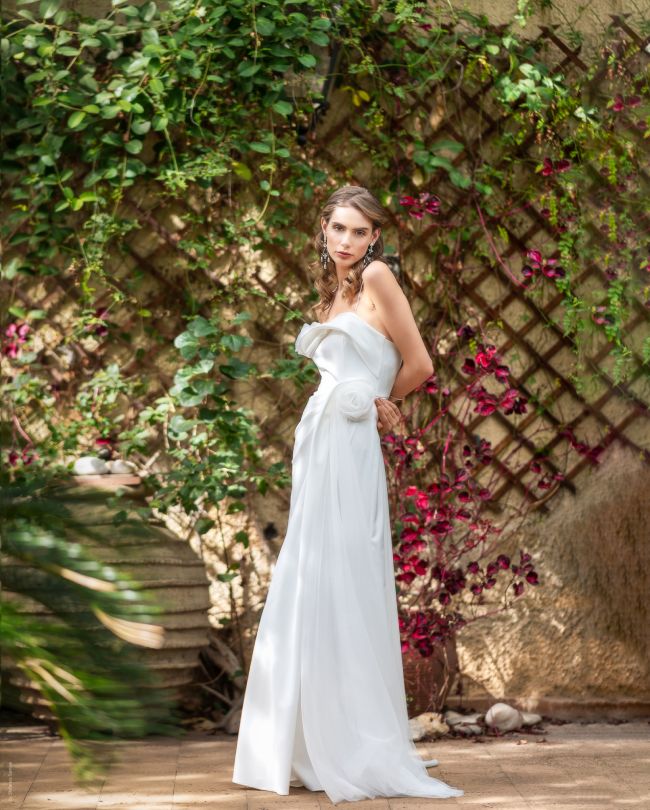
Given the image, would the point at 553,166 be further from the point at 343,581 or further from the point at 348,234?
the point at 343,581

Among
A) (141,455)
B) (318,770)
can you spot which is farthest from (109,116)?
(318,770)

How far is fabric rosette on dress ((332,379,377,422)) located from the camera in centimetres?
262

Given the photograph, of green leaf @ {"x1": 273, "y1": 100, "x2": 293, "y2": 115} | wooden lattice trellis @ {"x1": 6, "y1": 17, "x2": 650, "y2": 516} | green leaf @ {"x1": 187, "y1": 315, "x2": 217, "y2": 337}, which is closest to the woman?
green leaf @ {"x1": 187, "y1": 315, "x2": 217, "y2": 337}

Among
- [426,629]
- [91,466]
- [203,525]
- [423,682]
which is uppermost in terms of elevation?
[91,466]

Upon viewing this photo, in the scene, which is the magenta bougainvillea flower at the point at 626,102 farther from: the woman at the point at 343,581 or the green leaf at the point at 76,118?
the green leaf at the point at 76,118

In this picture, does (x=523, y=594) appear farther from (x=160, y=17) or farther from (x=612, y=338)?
(x=160, y=17)

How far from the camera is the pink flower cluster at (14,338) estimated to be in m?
3.63

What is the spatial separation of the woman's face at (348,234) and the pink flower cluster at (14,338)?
4.66ft

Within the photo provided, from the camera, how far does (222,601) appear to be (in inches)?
146

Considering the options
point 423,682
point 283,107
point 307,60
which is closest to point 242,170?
point 283,107

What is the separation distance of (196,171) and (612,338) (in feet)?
4.87

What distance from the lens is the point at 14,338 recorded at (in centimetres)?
364

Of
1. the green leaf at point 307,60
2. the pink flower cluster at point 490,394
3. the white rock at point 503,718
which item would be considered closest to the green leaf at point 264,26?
the green leaf at point 307,60

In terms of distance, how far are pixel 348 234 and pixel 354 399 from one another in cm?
41
